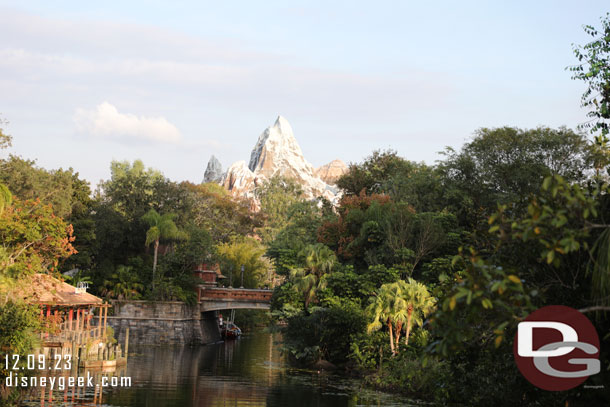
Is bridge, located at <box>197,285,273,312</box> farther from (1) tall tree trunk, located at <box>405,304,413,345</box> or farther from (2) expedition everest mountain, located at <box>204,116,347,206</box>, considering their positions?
(2) expedition everest mountain, located at <box>204,116,347,206</box>

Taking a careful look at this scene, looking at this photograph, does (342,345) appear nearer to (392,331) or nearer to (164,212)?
(392,331)

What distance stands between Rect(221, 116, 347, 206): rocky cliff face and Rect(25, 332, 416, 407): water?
4770 inches

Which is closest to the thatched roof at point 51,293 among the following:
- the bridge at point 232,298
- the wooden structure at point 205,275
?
the bridge at point 232,298

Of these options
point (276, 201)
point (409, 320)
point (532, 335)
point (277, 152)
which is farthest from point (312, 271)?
point (277, 152)

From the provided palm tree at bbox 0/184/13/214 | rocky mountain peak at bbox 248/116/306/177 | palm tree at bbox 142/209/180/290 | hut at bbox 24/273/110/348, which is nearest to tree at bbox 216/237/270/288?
palm tree at bbox 142/209/180/290

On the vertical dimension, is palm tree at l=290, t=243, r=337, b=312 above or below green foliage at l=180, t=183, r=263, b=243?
below

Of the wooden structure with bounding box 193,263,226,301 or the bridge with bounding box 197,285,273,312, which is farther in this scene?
the wooden structure with bounding box 193,263,226,301

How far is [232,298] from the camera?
57.3 meters

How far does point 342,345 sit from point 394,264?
5.77 metres

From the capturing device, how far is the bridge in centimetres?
5650

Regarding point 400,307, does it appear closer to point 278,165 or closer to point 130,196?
point 130,196

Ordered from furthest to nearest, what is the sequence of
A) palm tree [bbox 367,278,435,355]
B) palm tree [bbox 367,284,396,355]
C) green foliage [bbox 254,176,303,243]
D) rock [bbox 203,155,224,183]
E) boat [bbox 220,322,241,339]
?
rock [bbox 203,155,224,183]
green foliage [bbox 254,176,303,243]
boat [bbox 220,322,241,339]
palm tree [bbox 367,284,396,355]
palm tree [bbox 367,278,435,355]

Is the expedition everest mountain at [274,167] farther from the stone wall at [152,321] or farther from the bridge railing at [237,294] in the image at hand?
the stone wall at [152,321]

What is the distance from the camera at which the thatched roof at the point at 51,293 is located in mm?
26016
